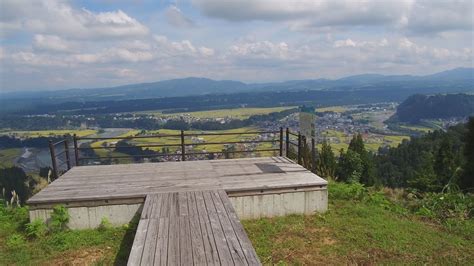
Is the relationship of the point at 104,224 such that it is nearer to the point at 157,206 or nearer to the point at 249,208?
the point at 157,206

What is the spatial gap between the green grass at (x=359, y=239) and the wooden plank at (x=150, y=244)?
1600 mm

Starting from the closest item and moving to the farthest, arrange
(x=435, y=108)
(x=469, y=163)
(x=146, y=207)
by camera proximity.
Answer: (x=146, y=207), (x=469, y=163), (x=435, y=108)

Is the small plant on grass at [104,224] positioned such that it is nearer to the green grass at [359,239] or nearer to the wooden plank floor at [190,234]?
the wooden plank floor at [190,234]

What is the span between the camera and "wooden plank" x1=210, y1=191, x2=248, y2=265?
12.9 ft

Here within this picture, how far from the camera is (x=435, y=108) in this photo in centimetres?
12294

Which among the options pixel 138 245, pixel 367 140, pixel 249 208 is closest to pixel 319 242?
pixel 249 208

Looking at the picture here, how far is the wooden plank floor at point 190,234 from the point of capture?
13.0 ft

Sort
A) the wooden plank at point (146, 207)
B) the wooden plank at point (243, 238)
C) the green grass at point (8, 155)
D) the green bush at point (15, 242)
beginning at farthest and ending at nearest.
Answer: the green grass at point (8, 155) → the green bush at point (15, 242) → the wooden plank at point (146, 207) → the wooden plank at point (243, 238)

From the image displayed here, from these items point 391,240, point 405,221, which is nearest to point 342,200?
point 405,221

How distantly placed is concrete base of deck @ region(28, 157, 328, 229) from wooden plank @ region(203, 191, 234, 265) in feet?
2.60

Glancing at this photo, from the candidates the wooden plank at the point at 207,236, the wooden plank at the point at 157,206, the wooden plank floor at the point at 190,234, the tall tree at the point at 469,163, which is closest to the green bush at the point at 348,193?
the wooden plank floor at the point at 190,234

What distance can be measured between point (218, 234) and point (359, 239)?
2.60 metres

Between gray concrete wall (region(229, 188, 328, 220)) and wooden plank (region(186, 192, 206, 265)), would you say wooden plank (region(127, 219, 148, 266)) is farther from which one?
gray concrete wall (region(229, 188, 328, 220))

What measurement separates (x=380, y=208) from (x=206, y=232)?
4367mm
